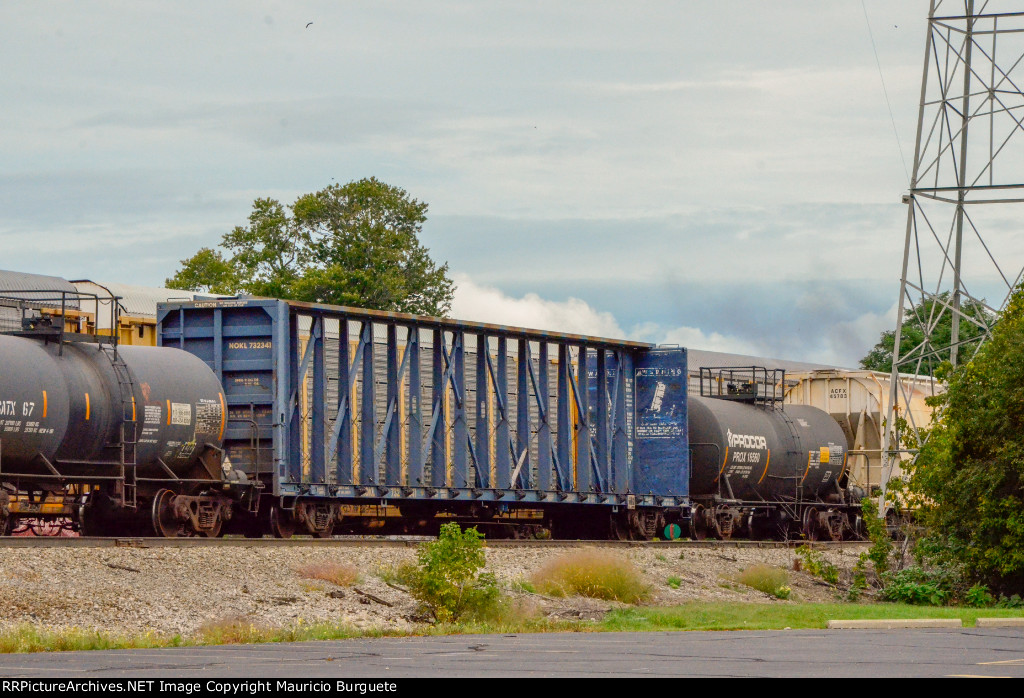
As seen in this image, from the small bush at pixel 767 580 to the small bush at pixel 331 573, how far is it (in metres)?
8.65

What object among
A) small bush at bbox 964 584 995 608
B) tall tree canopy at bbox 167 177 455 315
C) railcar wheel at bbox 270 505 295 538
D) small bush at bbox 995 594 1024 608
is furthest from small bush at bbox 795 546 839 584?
tall tree canopy at bbox 167 177 455 315

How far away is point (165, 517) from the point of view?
21078 mm

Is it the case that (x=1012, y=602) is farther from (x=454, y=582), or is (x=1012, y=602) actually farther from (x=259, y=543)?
(x=259, y=543)

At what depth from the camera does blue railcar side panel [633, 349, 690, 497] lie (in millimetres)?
29703

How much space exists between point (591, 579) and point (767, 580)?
193 inches

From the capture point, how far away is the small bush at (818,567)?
26.3 meters

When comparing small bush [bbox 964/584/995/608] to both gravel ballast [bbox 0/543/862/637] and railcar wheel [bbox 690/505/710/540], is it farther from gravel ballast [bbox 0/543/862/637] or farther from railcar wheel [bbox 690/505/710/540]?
railcar wheel [bbox 690/505/710/540]

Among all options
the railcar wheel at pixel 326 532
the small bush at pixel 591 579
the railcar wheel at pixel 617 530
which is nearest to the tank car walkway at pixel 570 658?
the small bush at pixel 591 579

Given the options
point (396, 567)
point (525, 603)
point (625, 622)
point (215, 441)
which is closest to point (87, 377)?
point (215, 441)

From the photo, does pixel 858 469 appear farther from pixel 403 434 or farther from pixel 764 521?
pixel 403 434

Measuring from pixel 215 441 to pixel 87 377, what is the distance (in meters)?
2.73

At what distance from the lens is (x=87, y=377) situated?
64.3ft

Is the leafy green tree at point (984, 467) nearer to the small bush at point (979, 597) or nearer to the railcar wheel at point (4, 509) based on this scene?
the small bush at point (979, 597)

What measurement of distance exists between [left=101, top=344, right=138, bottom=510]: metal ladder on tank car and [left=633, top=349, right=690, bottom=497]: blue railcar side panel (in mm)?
13060
